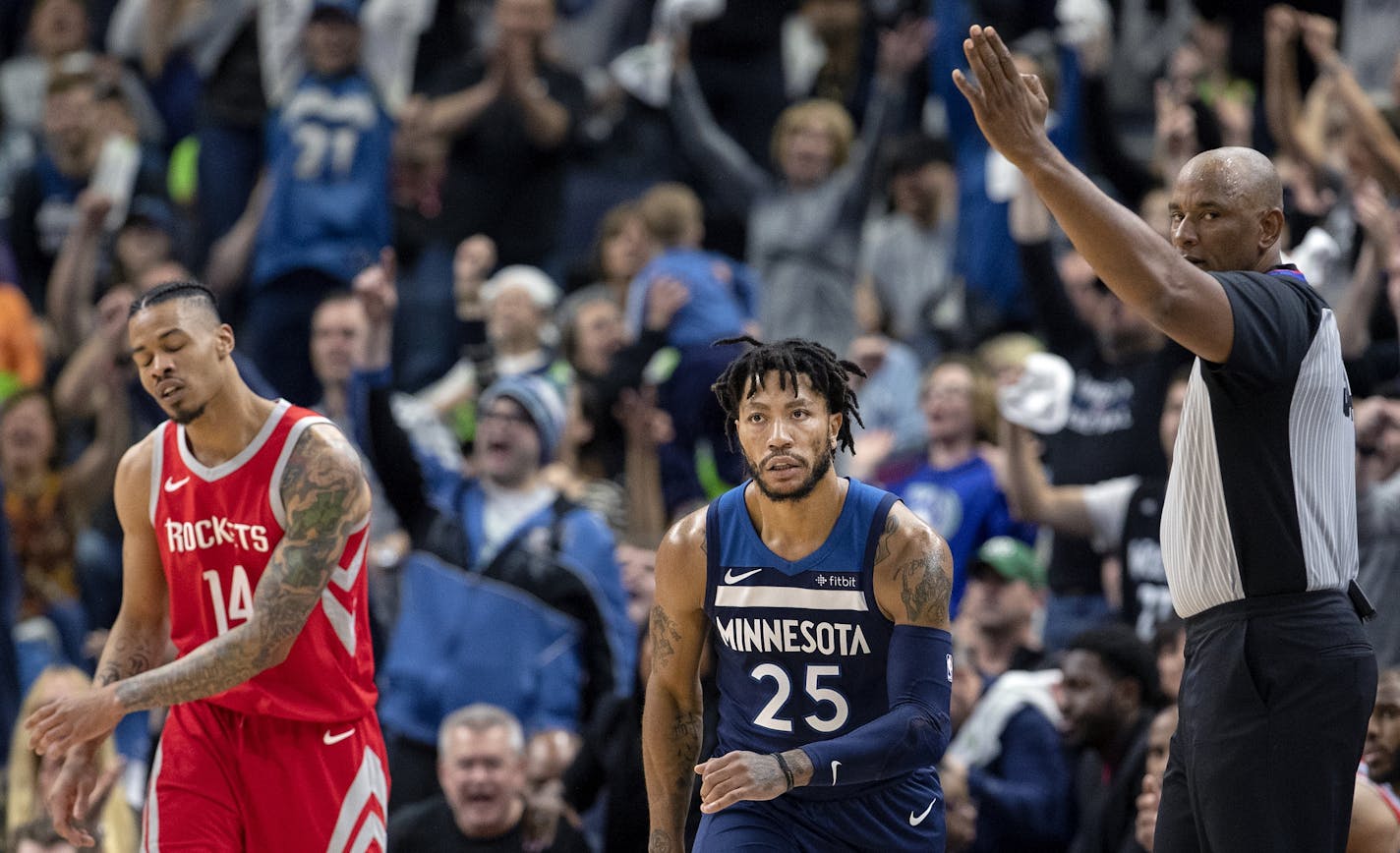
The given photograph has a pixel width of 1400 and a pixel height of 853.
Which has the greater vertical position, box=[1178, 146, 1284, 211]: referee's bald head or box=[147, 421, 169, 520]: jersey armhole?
box=[1178, 146, 1284, 211]: referee's bald head

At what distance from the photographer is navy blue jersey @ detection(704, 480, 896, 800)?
5.77 metres

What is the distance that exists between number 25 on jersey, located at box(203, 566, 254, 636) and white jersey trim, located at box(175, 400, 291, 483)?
0.30 metres

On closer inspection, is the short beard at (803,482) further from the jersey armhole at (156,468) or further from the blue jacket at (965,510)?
the blue jacket at (965,510)

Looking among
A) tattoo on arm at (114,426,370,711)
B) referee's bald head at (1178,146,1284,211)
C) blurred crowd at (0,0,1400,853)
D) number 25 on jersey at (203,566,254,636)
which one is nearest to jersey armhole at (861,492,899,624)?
referee's bald head at (1178,146,1284,211)

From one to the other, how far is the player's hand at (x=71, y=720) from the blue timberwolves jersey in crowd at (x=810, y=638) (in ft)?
5.73

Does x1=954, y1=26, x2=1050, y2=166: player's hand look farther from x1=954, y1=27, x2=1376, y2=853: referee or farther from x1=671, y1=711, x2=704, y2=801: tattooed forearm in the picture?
x1=671, y1=711, x2=704, y2=801: tattooed forearm

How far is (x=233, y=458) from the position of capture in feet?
21.3

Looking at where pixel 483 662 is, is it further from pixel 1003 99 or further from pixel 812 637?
pixel 1003 99

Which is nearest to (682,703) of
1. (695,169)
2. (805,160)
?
(805,160)

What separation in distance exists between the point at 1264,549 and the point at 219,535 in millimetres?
3147

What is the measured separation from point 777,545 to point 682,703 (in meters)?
0.54

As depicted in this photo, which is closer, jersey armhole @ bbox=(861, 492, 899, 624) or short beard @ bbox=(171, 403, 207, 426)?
jersey armhole @ bbox=(861, 492, 899, 624)

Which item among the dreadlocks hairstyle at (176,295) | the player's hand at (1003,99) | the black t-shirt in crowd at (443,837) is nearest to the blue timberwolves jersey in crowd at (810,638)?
the player's hand at (1003,99)

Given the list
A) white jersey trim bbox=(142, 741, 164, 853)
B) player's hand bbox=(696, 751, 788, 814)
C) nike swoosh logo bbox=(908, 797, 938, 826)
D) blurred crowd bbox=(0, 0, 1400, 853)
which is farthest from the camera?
blurred crowd bbox=(0, 0, 1400, 853)
